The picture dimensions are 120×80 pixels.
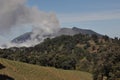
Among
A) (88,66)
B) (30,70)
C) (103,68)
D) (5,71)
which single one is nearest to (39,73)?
(30,70)

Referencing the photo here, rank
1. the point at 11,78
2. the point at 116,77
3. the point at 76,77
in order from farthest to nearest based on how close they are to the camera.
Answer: the point at 76,77, the point at 116,77, the point at 11,78

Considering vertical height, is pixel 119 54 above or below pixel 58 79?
above

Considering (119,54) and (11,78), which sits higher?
(119,54)

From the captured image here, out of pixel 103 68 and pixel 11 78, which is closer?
pixel 11 78

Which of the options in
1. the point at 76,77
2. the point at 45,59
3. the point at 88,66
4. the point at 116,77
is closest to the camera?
the point at 116,77

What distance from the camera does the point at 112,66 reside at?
130500mm

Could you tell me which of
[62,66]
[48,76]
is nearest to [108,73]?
[48,76]

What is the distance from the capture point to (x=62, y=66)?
18450 cm

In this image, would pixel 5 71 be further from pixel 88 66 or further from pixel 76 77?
pixel 88 66

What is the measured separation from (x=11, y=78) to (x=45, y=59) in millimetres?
72866

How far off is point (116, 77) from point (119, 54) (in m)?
17.1

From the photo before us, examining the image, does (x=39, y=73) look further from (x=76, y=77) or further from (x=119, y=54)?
(x=119, y=54)

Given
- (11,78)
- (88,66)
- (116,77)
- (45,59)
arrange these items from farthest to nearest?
(88,66) → (45,59) → (116,77) → (11,78)

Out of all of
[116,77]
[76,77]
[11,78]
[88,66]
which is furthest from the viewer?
[88,66]
